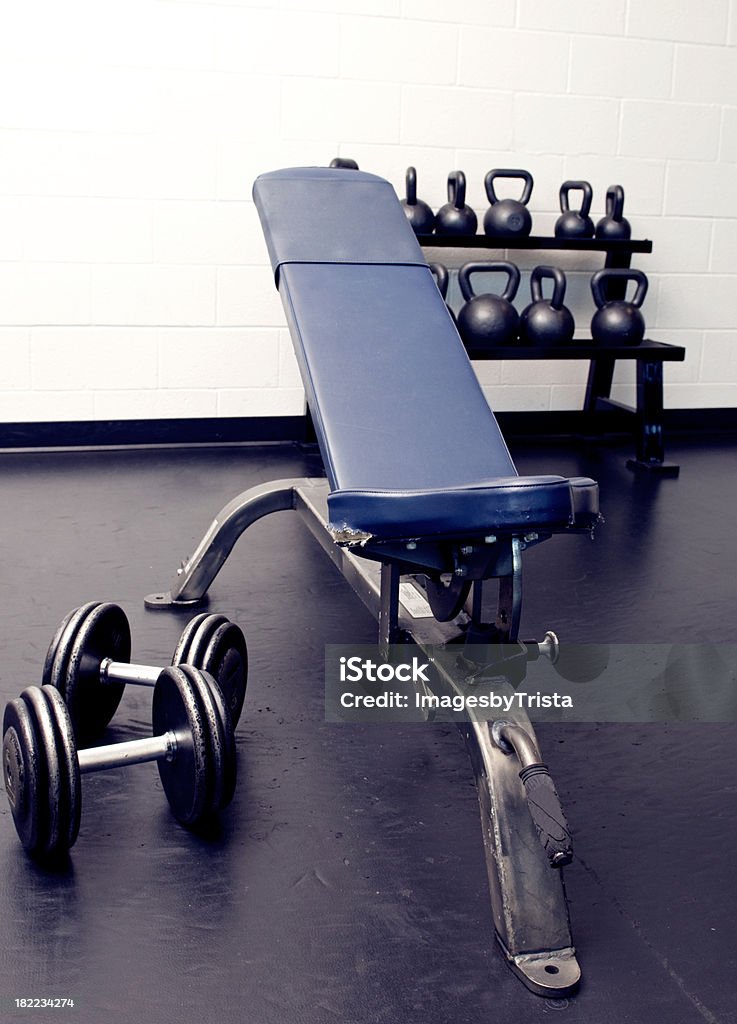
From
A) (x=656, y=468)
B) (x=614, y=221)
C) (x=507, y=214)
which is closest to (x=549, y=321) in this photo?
(x=507, y=214)

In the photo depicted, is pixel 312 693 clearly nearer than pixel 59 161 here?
Yes

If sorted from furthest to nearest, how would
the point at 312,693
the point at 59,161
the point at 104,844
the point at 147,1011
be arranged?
1. the point at 59,161
2. the point at 312,693
3. the point at 104,844
4. the point at 147,1011

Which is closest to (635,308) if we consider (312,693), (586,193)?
(586,193)

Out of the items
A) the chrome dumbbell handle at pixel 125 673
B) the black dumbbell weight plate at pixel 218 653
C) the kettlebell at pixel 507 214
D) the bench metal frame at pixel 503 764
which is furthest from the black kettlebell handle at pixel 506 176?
the chrome dumbbell handle at pixel 125 673

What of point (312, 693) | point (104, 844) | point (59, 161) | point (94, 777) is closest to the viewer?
point (104, 844)

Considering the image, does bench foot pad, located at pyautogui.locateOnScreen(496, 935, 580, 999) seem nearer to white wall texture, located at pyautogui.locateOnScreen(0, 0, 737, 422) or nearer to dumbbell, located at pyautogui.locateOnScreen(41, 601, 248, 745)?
dumbbell, located at pyautogui.locateOnScreen(41, 601, 248, 745)

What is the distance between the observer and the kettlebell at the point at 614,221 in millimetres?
3703

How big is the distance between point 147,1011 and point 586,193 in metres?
3.19

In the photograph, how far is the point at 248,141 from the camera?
3635mm

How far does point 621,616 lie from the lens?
228cm

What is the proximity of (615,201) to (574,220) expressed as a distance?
16cm

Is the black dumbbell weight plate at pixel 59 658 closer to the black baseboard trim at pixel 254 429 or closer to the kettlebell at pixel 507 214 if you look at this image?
the black baseboard trim at pixel 254 429

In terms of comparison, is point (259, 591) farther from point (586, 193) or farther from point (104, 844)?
point (586, 193)

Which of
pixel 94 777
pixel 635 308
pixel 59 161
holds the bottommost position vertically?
pixel 94 777
